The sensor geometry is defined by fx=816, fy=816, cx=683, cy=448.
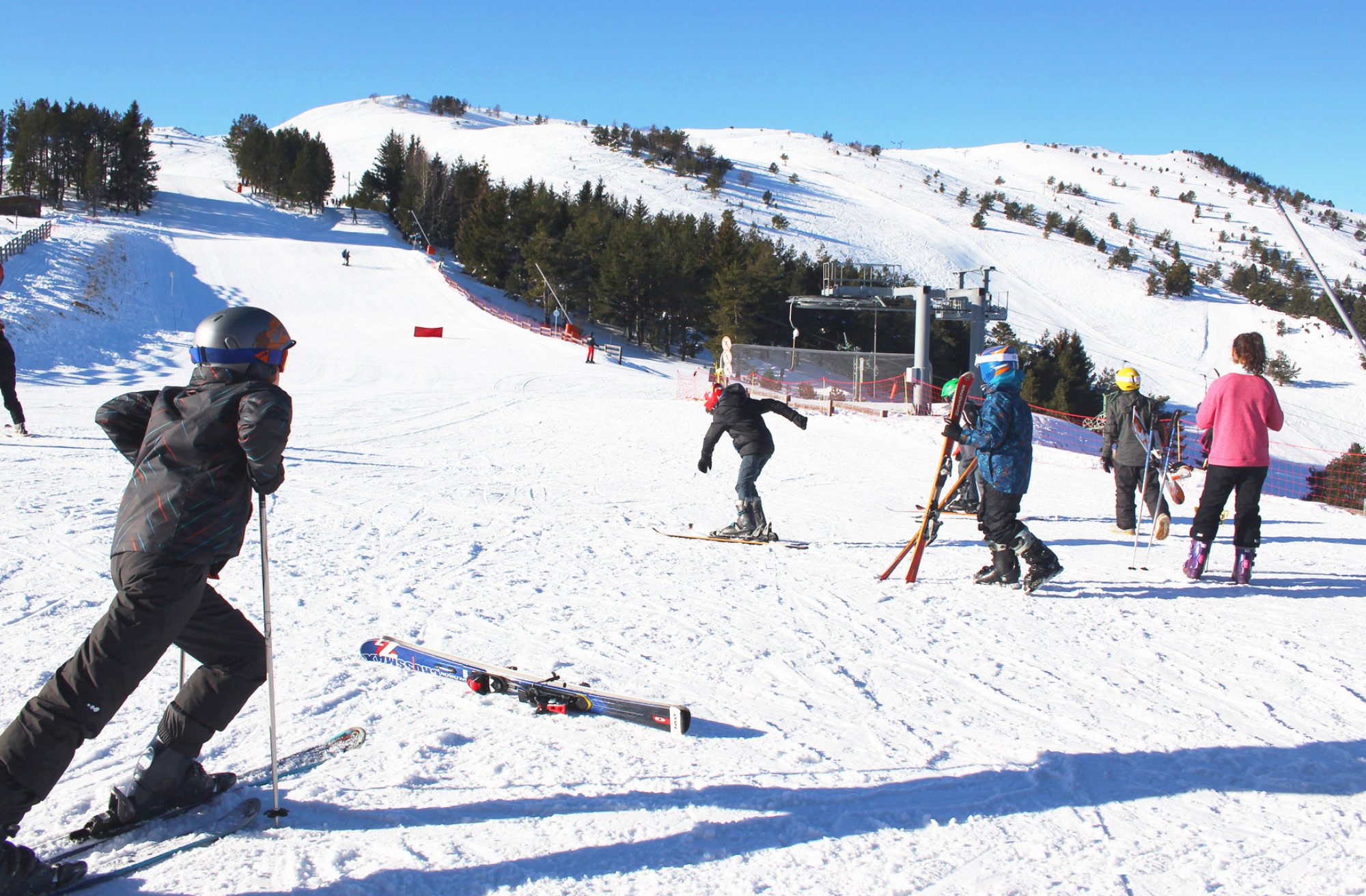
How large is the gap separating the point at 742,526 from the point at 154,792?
5.28m

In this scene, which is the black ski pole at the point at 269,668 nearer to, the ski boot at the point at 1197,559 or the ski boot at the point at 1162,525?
the ski boot at the point at 1197,559

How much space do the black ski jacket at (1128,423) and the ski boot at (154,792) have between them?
26.1ft

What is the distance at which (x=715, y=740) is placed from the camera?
3.42 metres

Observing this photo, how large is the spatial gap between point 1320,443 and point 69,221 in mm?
61484

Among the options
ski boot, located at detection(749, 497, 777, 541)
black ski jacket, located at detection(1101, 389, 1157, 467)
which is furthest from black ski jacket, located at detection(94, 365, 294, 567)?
black ski jacket, located at detection(1101, 389, 1157, 467)

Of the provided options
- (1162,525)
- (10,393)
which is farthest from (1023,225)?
(10,393)

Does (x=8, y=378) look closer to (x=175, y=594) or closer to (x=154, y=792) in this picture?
(x=154, y=792)

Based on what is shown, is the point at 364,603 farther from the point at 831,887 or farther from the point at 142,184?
the point at 142,184

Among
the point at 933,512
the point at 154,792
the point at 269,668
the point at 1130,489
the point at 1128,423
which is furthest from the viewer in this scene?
the point at 1130,489

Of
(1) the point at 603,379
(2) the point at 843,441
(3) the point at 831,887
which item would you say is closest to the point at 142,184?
(1) the point at 603,379

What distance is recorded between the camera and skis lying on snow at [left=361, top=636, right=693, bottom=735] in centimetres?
348

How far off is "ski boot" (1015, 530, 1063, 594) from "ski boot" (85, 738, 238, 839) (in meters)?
4.97

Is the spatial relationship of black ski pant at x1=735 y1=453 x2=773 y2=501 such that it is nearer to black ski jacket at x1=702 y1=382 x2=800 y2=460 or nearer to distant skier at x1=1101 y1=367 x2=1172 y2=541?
black ski jacket at x1=702 y1=382 x2=800 y2=460

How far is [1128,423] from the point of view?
25.9 ft
